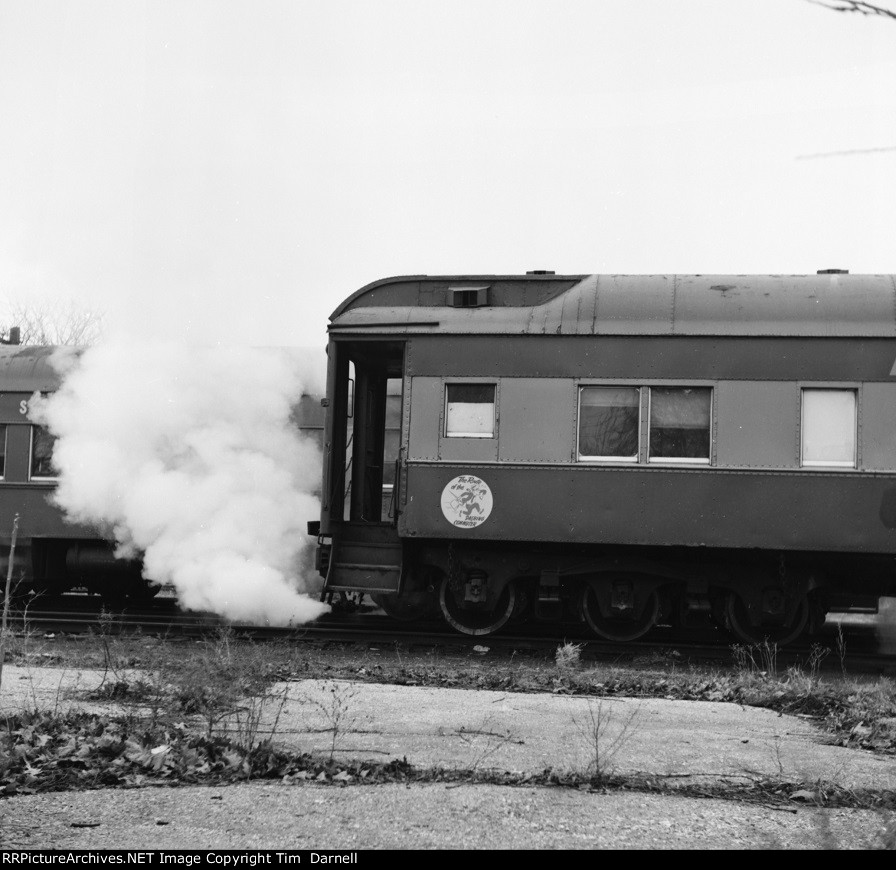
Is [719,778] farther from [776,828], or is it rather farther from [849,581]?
[849,581]

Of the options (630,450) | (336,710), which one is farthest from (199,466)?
(336,710)

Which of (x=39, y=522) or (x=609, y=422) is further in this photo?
(x=39, y=522)

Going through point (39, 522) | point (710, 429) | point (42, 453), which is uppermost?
point (710, 429)

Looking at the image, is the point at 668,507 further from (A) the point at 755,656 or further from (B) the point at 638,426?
(A) the point at 755,656

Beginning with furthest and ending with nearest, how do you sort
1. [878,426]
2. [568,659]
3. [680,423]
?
[680,423]
[878,426]
[568,659]

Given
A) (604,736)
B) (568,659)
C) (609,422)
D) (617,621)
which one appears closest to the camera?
(604,736)

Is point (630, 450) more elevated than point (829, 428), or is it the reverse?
point (829, 428)

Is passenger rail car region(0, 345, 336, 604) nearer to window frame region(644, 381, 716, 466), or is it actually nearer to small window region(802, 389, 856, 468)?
window frame region(644, 381, 716, 466)

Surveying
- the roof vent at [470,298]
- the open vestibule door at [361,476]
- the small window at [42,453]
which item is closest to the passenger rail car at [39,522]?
the small window at [42,453]

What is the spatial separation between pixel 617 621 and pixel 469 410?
2.90 meters

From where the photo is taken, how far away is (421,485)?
1084cm

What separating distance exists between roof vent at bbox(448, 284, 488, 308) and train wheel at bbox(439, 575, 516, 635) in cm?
306

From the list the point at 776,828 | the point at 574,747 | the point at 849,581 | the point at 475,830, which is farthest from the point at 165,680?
the point at 849,581

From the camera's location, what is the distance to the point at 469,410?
10.9m
